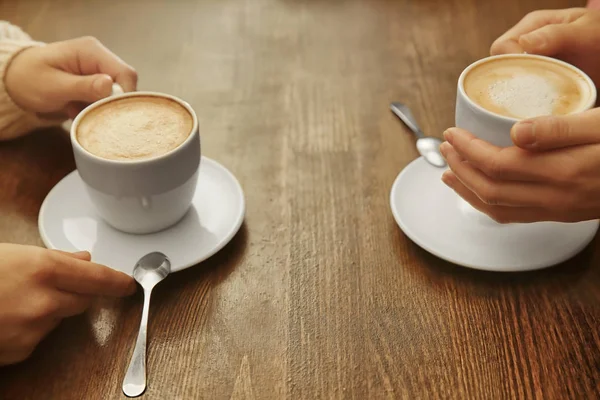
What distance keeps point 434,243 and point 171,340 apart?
0.30 m

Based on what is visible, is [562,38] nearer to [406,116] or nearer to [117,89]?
[406,116]

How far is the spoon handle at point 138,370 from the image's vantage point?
22.2 inches

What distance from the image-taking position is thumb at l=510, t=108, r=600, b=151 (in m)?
0.59

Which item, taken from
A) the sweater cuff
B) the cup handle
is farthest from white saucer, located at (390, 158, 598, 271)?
the sweater cuff

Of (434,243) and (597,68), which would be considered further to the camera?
(597,68)

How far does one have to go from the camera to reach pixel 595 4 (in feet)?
3.39

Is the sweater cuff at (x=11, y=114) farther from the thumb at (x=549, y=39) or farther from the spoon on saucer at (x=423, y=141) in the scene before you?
the thumb at (x=549, y=39)

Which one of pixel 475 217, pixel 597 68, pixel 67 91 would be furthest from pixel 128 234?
pixel 597 68

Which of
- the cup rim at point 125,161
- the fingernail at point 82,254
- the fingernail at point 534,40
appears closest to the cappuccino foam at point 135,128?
the cup rim at point 125,161

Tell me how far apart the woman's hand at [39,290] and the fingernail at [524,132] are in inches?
16.2

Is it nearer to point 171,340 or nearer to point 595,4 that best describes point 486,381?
point 171,340

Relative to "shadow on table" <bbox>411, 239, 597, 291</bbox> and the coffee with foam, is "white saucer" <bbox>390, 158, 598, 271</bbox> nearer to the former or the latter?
"shadow on table" <bbox>411, 239, 597, 291</bbox>

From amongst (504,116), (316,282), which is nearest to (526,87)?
(504,116)

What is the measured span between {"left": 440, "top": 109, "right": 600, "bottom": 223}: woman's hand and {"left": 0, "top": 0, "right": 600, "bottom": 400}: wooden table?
0.25 feet
